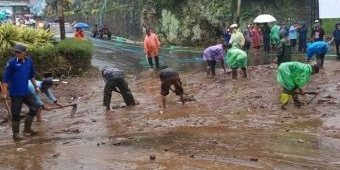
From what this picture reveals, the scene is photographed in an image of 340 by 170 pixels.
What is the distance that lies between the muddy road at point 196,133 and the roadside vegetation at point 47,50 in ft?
5.21

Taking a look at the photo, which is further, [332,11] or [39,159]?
[332,11]

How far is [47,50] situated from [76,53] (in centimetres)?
127

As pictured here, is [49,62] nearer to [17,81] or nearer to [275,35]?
[17,81]

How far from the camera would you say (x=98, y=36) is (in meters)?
39.2

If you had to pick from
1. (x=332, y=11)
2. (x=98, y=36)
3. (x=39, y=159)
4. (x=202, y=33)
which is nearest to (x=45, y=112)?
(x=39, y=159)

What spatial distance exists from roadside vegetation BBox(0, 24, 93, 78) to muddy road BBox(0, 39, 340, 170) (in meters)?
1.59

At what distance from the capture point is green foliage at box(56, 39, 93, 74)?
1731 centimetres

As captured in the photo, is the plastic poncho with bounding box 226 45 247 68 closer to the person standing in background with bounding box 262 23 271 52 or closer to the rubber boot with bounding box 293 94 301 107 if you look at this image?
the rubber boot with bounding box 293 94 301 107

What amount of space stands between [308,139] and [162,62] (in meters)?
14.1

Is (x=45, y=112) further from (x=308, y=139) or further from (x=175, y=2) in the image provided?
(x=175, y=2)

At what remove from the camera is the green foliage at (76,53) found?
17.3m

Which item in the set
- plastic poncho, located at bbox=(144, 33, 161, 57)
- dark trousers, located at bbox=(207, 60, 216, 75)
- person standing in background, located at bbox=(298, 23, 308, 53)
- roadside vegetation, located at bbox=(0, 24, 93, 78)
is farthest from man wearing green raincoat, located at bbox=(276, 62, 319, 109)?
person standing in background, located at bbox=(298, 23, 308, 53)

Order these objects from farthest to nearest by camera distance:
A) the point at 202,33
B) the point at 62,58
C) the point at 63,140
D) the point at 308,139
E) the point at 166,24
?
the point at 166,24, the point at 202,33, the point at 62,58, the point at 63,140, the point at 308,139

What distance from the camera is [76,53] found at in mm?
17562
